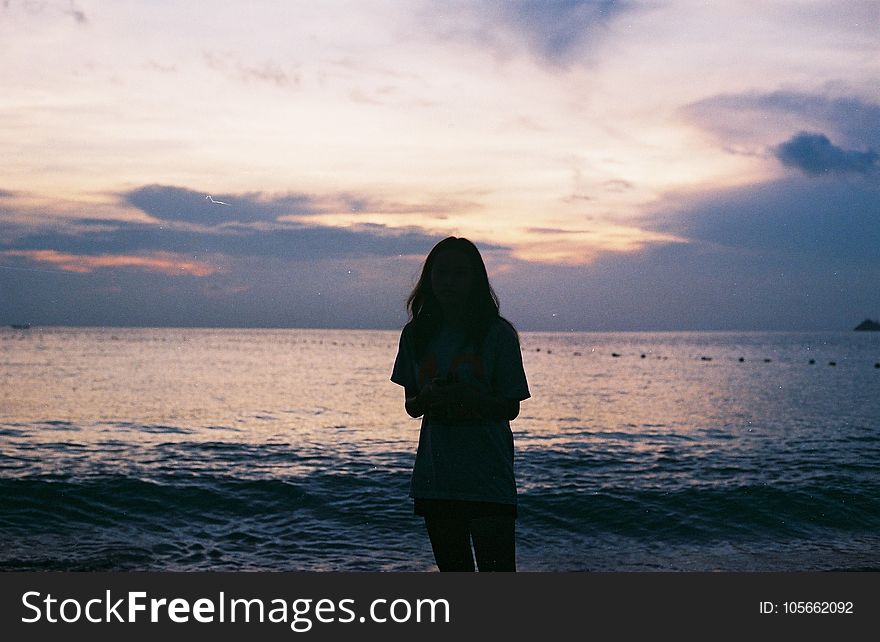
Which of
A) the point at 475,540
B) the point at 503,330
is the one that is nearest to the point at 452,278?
the point at 503,330

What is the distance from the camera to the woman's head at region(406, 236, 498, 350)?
12.4 ft

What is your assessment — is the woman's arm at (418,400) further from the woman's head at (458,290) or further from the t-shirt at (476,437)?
the woman's head at (458,290)

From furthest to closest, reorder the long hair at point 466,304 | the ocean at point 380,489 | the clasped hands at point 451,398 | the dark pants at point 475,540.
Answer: the ocean at point 380,489, the long hair at point 466,304, the dark pants at point 475,540, the clasped hands at point 451,398

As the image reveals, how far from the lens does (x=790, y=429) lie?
90.6 ft

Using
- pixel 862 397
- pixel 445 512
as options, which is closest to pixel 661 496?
pixel 445 512

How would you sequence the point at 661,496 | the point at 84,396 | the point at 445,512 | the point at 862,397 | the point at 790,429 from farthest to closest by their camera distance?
the point at 862,397 → the point at 84,396 → the point at 790,429 → the point at 661,496 → the point at 445,512

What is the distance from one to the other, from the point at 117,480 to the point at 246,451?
494 cm

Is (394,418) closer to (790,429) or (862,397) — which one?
(790,429)

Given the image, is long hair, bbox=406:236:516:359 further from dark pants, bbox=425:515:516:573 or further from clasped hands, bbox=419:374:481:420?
dark pants, bbox=425:515:516:573

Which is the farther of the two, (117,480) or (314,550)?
(117,480)

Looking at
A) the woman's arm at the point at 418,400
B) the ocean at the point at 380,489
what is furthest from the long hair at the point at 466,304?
the ocean at the point at 380,489

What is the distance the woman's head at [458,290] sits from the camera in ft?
12.4

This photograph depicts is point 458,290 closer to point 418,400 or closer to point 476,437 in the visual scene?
point 418,400

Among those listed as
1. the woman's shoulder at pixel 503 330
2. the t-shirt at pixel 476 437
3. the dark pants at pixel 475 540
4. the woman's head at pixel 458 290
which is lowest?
the dark pants at pixel 475 540
